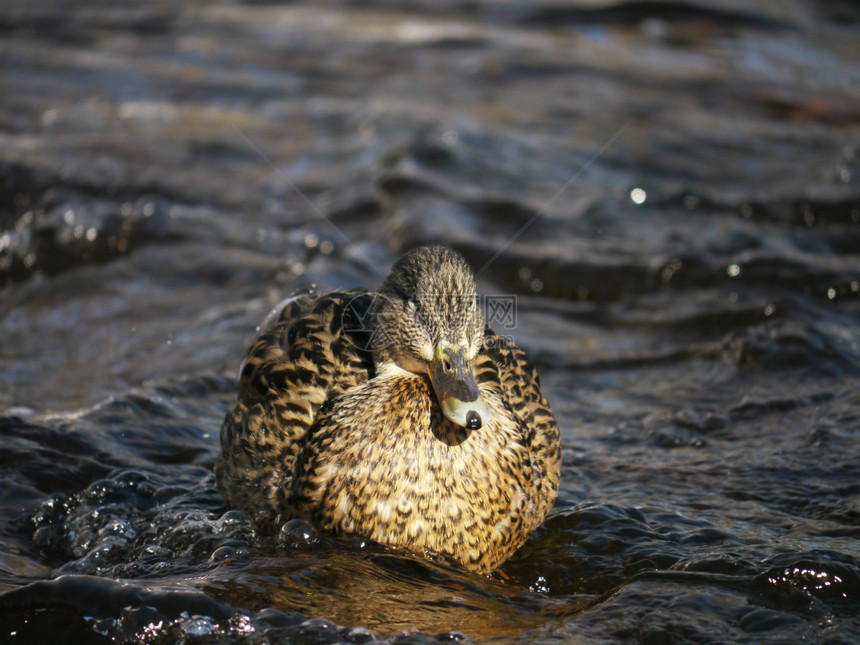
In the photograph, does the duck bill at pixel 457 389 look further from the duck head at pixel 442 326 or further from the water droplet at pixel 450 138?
the water droplet at pixel 450 138

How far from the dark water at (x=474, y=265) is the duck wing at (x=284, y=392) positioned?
20 centimetres

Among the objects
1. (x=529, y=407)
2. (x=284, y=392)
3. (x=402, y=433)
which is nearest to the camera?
(x=402, y=433)

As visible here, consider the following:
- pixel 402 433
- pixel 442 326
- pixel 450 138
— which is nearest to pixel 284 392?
pixel 402 433

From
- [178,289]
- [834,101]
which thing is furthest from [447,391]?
[834,101]

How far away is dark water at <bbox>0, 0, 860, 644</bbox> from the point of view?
4.55 m

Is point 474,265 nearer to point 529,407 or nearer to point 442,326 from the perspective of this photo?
point 529,407

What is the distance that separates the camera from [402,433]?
461 cm

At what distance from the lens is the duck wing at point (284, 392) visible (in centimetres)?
504

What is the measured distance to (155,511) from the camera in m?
5.25

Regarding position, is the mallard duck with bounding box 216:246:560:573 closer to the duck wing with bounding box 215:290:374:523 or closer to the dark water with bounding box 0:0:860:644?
the duck wing with bounding box 215:290:374:523

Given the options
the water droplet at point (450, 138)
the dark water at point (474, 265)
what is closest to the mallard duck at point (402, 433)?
the dark water at point (474, 265)

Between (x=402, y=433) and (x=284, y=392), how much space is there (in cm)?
78

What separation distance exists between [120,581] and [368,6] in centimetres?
1204

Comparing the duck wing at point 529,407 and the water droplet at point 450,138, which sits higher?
the water droplet at point 450,138
